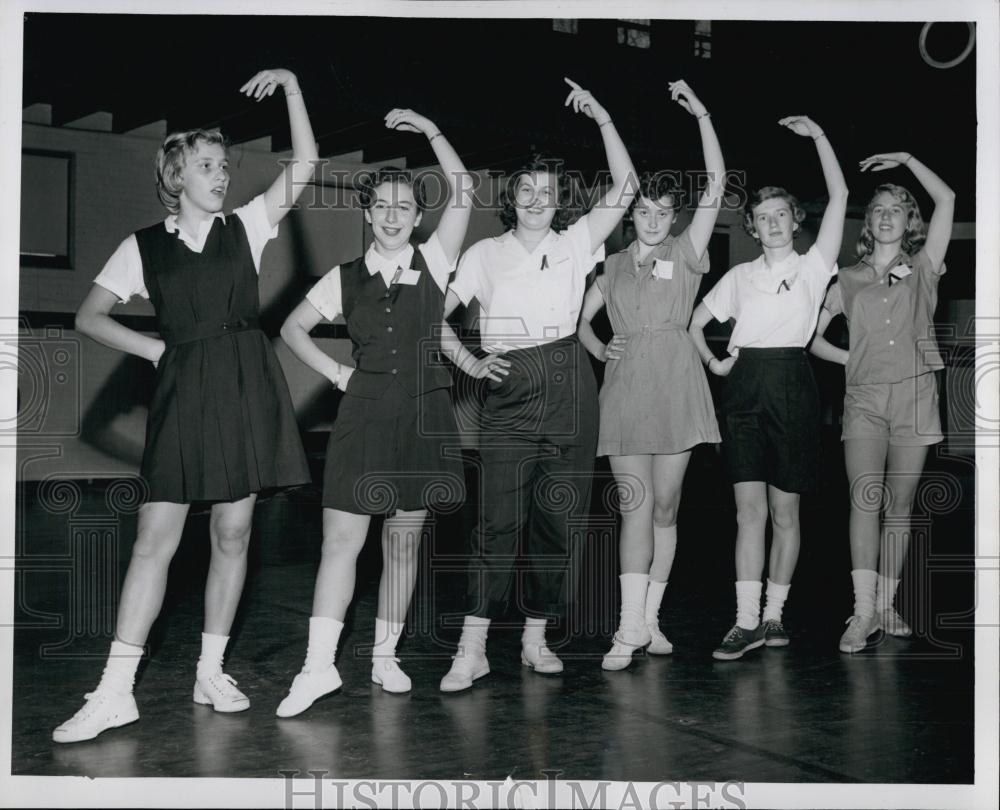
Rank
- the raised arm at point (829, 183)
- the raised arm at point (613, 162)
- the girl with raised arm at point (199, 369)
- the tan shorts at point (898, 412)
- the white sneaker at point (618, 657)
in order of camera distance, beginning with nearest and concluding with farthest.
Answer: the girl with raised arm at point (199, 369) < the raised arm at point (613, 162) < the raised arm at point (829, 183) < the white sneaker at point (618, 657) < the tan shorts at point (898, 412)

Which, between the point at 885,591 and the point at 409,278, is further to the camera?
the point at 885,591

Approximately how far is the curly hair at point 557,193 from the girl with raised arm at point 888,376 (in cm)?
114

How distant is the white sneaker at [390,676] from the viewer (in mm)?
3594

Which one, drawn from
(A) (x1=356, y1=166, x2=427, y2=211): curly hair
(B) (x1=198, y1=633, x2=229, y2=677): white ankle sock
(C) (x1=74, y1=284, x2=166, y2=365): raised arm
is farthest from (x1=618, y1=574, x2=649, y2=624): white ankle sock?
(C) (x1=74, y1=284, x2=166, y2=365): raised arm

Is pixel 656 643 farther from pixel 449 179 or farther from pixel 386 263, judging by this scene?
pixel 449 179

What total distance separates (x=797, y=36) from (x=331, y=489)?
2.68m

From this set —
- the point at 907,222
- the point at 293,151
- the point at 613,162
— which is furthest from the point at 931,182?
the point at 293,151

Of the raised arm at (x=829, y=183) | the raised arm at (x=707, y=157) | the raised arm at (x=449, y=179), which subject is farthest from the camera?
the raised arm at (x=829, y=183)

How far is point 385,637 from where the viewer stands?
143 inches

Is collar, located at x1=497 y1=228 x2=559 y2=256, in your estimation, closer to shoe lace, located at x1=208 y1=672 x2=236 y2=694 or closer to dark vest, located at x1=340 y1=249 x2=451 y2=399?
dark vest, located at x1=340 y1=249 x2=451 y2=399

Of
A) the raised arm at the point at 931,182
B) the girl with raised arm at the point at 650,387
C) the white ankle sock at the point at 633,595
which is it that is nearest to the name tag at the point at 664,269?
the girl with raised arm at the point at 650,387

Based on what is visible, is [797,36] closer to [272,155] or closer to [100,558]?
[100,558]

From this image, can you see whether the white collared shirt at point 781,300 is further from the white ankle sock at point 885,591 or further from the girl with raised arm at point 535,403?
the white ankle sock at point 885,591

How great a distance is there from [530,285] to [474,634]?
1115mm
